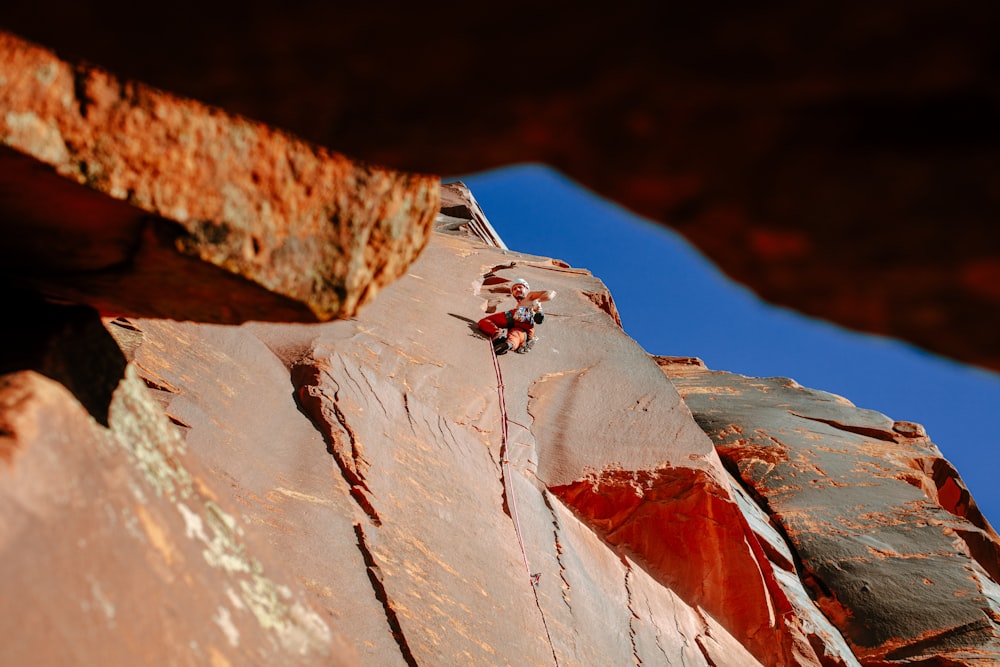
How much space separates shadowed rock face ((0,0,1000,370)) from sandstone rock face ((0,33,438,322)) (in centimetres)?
24

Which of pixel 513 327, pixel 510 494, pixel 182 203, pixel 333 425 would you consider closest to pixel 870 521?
pixel 513 327

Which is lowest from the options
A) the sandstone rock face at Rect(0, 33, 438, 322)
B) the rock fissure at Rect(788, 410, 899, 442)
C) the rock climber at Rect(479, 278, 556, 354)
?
the sandstone rock face at Rect(0, 33, 438, 322)

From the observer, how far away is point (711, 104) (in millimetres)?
1038

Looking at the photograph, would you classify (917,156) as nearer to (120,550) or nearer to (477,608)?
(120,550)

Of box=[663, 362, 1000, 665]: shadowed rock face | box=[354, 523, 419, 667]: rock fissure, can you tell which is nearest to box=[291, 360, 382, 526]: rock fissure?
box=[354, 523, 419, 667]: rock fissure

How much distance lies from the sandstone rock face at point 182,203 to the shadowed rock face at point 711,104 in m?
0.24

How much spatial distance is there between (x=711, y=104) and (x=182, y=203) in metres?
1.06

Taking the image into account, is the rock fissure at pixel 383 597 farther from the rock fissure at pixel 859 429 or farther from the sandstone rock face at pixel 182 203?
the rock fissure at pixel 859 429

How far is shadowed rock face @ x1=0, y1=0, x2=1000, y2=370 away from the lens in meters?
0.93

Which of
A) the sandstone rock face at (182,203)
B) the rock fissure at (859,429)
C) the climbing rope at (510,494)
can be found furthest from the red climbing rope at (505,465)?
the rock fissure at (859,429)

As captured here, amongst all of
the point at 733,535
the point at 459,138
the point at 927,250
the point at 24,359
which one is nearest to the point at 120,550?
the point at 24,359

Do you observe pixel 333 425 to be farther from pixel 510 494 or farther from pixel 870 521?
pixel 870 521

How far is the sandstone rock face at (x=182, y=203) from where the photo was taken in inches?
58.4

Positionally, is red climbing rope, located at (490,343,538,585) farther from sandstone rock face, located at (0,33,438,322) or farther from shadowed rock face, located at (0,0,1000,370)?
shadowed rock face, located at (0,0,1000,370)
